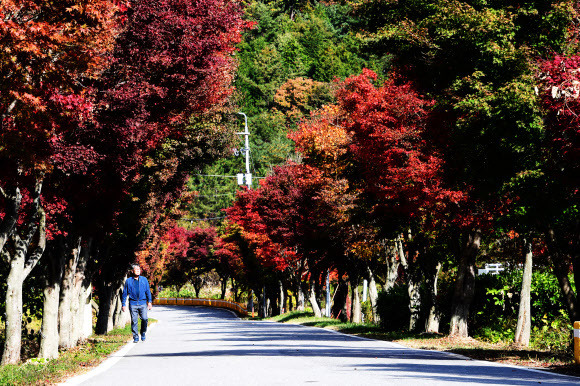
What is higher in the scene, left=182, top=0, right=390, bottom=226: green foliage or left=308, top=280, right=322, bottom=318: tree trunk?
left=182, top=0, right=390, bottom=226: green foliage

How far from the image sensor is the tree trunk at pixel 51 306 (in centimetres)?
1800

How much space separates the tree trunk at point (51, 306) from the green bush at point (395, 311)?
46.6 ft

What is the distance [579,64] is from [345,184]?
18778 millimetres

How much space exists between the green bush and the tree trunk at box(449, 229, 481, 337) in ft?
20.6

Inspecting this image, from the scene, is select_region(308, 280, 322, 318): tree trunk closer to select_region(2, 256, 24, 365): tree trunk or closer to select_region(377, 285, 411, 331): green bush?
select_region(377, 285, 411, 331): green bush

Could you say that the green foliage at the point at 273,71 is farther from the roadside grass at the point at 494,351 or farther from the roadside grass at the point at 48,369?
the roadside grass at the point at 48,369

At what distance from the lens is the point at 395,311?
29609 millimetres

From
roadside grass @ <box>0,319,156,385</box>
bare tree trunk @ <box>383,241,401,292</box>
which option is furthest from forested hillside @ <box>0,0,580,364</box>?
roadside grass @ <box>0,319,156,385</box>

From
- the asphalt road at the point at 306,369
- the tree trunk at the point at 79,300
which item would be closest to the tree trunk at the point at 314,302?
the tree trunk at the point at 79,300

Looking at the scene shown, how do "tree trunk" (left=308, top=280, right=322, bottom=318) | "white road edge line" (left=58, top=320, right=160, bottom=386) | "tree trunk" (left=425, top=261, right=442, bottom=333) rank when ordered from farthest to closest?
1. "tree trunk" (left=308, top=280, right=322, bottom=318)
2. "tree trunk" (left=425, top=261, right=442, bottom=333)
3. "white road edge line" (left=58, top=320, right=160, bottom=386)

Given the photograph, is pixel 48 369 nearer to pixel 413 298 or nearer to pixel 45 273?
pixel 45 273

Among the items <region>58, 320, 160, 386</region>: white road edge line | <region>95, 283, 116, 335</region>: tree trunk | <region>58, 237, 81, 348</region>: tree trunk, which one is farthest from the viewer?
<region>95, 283, 116, 335</region>: tree trunk

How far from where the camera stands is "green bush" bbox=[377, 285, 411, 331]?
96.1 feet

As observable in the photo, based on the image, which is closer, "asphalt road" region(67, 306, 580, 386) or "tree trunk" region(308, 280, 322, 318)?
"asphalt road" region(67, 306, 580, 386)
